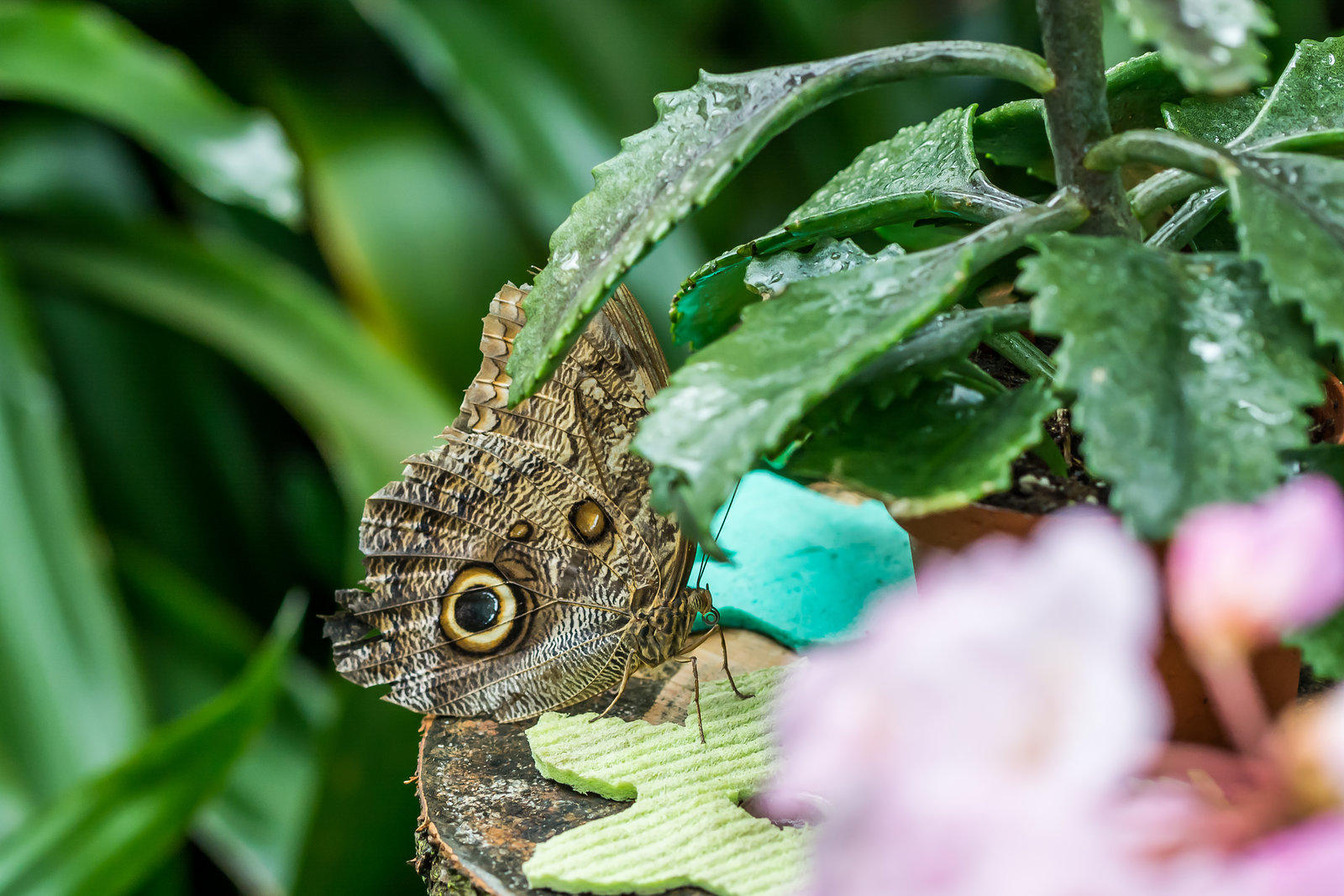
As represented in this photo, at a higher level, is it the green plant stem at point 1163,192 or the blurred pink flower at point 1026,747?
the green plant stem at point 1163,192

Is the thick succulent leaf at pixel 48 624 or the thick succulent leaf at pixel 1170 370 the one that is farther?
the thick succulent leaf at pixel 48 624

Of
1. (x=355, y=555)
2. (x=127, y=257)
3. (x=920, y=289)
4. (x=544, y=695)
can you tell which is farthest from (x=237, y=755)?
(x=920, y=289)

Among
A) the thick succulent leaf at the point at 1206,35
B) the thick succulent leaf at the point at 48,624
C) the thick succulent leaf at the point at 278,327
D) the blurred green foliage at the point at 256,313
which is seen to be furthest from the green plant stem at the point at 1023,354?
the thick succulent leaf at the point at 48,624

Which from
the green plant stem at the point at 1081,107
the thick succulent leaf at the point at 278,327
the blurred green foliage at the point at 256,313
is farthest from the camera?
the thick succulent leaf at the point at 278,327

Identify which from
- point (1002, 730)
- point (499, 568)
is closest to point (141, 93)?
point (499, 568)

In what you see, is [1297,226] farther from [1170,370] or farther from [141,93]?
[141,93]

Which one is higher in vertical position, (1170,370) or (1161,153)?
(1161,153)

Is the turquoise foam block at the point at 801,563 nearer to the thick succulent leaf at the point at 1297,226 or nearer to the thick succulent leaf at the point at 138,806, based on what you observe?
the thick succulent leaf at the point at 1297,226
